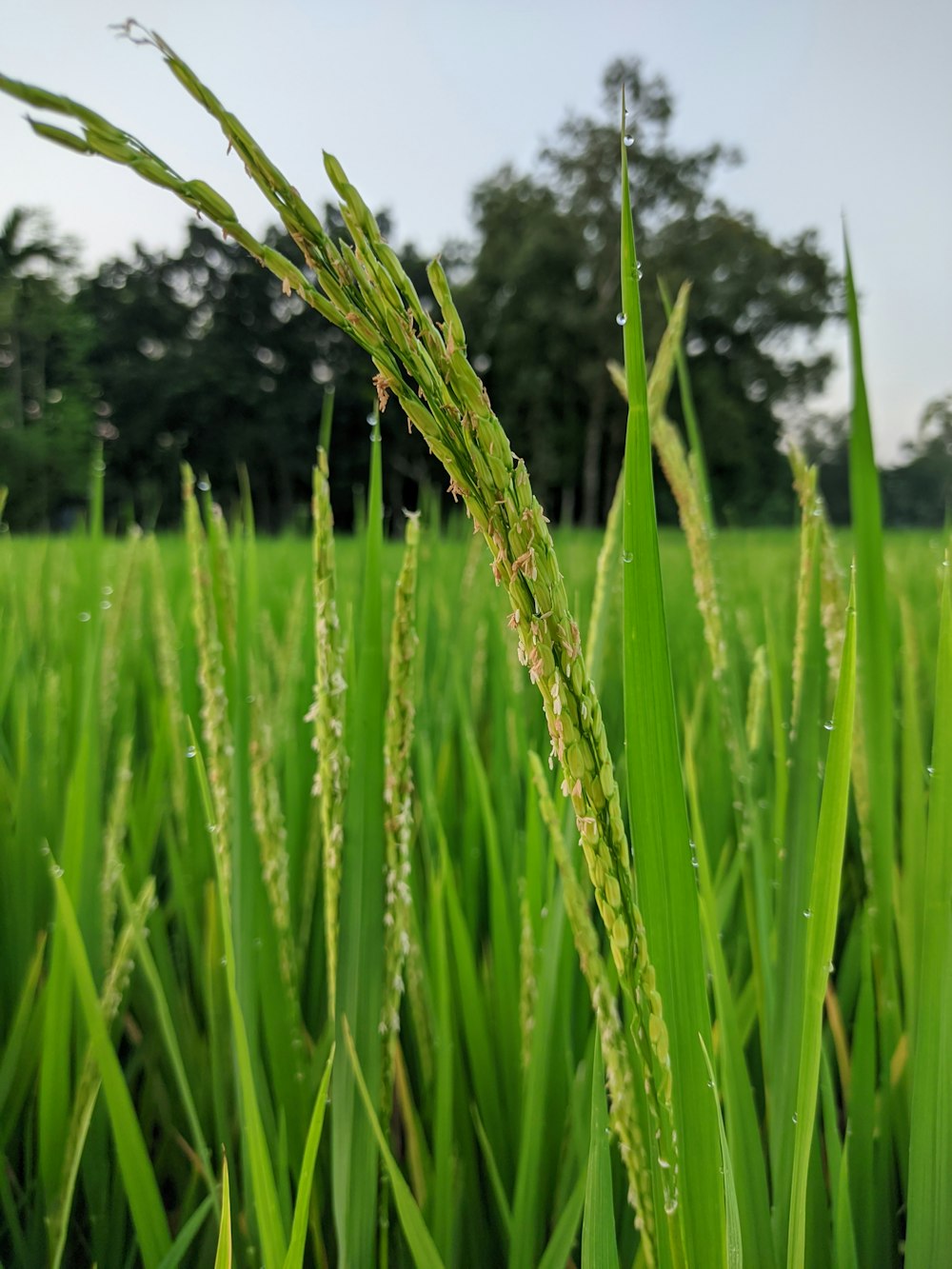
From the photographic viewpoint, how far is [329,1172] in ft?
1.85

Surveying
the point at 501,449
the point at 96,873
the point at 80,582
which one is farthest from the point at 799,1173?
the point at 80,582

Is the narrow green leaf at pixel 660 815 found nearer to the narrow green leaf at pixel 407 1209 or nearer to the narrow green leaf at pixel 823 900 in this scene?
the narrow green leaf at pixel 823 900

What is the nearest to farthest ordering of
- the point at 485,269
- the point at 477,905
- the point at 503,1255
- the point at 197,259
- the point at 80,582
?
the point at 503,1255, the point at 477,905, the point at 80,582, the point at 485,269, the point at 197,259

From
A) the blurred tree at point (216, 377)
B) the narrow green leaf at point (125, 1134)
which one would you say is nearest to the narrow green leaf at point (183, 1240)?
the narrow green leaf at point (125, 1134)

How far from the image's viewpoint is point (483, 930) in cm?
90

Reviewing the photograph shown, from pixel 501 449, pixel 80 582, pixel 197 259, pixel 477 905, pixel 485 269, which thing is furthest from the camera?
pixel 197 259

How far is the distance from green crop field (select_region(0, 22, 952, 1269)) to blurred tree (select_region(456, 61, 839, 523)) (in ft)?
57.9

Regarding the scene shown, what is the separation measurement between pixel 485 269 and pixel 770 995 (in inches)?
859

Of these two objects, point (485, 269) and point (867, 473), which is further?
point (485, 269)

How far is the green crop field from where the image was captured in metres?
0.25

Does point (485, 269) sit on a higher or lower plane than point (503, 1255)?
higher

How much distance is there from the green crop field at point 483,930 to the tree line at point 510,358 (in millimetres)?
14280

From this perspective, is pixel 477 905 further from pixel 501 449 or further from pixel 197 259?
pixel 197 259

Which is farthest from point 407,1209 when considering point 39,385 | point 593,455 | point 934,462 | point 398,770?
point 39,385
